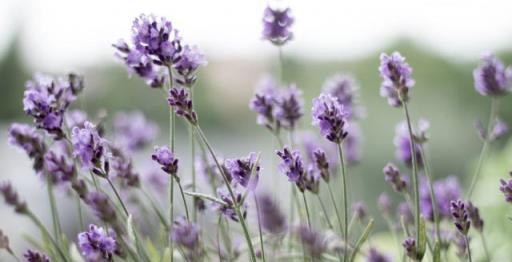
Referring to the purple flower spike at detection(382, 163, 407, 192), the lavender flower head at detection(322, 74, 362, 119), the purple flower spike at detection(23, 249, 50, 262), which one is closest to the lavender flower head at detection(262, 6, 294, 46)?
the lavender flower head at detection(322, 74, 362, 119)

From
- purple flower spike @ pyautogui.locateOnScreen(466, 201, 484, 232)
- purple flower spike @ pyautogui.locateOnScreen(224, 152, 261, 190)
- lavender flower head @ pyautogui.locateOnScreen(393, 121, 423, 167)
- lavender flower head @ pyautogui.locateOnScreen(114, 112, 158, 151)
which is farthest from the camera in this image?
lavender flower head @ pyautogui.locateOnScreen(114, 112, 158, 151)

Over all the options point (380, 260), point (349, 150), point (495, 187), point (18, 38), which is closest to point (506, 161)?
point (495, 187)

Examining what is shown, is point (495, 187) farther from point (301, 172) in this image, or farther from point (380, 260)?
point (301, 172)

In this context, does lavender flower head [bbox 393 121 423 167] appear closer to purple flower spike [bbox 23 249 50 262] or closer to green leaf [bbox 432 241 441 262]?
green leaf [bbox 432 241 441 262]

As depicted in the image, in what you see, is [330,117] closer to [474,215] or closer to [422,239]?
[422,239]

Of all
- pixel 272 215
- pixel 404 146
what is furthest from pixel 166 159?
pixel 404 146

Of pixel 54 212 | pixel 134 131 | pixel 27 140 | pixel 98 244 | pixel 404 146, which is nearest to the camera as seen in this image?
pixel 98 244

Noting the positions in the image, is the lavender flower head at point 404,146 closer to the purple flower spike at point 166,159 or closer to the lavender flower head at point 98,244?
the purple flower spike at point 166,159
